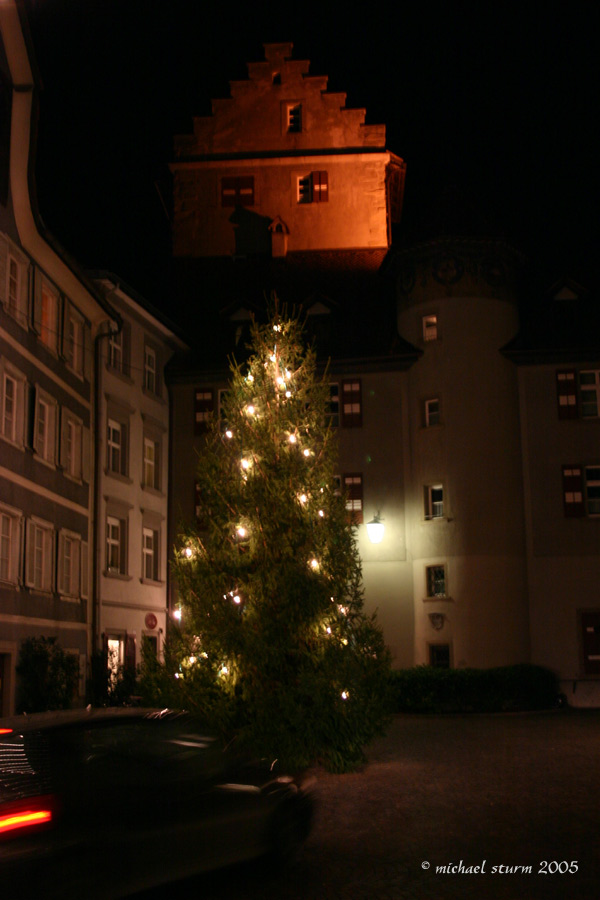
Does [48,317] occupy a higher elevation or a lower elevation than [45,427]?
higher

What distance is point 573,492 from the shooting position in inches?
1310

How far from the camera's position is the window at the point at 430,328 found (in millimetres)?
34656

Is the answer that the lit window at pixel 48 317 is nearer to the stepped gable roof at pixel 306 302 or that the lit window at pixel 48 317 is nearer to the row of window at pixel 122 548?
the row of window at pixel 122 548

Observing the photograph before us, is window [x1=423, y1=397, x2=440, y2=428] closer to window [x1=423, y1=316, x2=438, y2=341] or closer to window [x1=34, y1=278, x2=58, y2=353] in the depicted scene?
window [x1=423, y1=316, x2=438, y2=341]

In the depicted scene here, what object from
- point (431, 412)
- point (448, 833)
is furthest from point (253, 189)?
point (448, 833)

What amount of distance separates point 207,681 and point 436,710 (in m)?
15.1

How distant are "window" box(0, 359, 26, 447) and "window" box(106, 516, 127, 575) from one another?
6598 millimetres

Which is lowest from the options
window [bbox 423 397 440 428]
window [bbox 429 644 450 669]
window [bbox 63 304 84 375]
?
window [bbox 429 644 450 669]

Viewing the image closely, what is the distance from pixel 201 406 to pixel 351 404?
5.07m

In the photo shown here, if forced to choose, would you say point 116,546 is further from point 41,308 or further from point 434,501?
point 434,501

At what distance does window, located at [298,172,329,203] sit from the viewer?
41031 mm

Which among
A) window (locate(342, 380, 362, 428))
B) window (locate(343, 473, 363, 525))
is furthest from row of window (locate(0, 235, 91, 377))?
window (locate(343, 473, 363, 525))

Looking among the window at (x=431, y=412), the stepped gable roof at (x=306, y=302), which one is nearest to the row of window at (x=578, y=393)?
the window at (x=431, y=412)

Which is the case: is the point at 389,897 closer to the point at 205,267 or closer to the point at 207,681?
the point at 207,681
